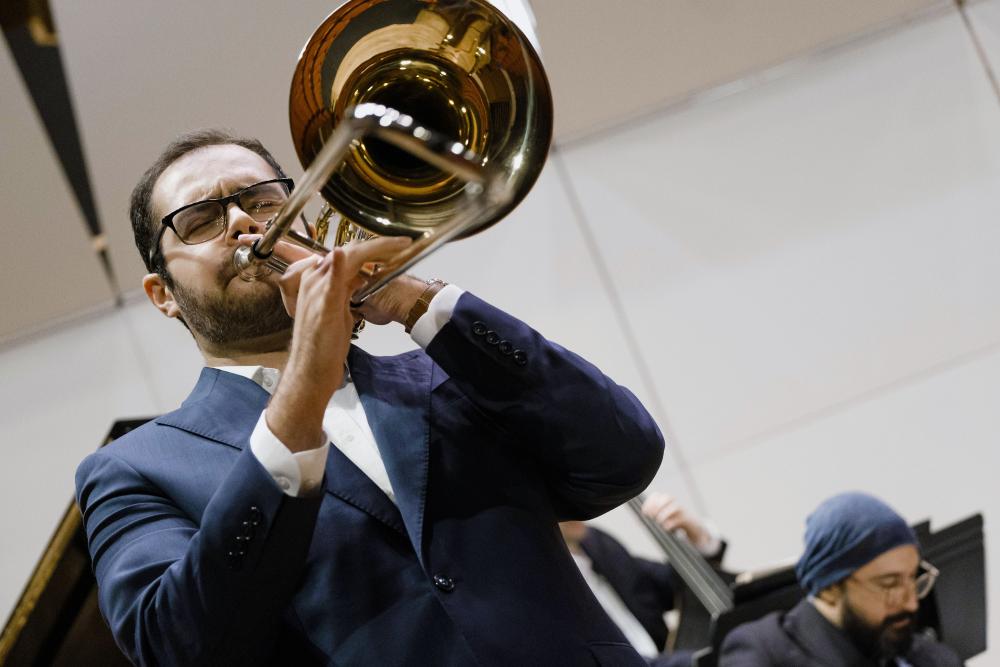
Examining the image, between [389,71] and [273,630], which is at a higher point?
[389,71]

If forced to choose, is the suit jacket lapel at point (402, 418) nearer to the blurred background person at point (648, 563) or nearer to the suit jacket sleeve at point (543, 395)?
the suit jacket sleeve at point (543, 395)

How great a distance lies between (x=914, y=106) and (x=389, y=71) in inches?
153

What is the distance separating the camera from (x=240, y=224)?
1.52 m

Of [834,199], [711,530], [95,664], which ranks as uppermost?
[834,199]

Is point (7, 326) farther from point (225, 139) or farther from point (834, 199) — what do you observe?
point (834, 199)

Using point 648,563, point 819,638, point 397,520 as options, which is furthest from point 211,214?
point 648,563

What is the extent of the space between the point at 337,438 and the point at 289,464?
22 cm

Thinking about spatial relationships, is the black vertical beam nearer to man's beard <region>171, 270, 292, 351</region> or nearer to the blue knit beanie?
man's beard <region>171, 270, 292, 351</region>

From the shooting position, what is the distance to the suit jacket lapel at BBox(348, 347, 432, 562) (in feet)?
4.43

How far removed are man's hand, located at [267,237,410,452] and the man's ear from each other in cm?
48

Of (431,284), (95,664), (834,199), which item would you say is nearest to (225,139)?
(431,284)

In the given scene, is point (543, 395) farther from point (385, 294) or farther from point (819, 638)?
point (819, 638)

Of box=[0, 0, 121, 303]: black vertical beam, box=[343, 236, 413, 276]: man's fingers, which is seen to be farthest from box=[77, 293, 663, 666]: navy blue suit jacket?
box=[0, 0, 121, 303]: black vertical beam

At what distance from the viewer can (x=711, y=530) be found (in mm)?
3754
